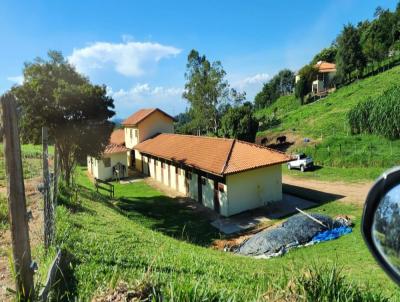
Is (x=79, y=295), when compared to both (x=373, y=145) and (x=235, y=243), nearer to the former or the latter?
(x=235, y=243)

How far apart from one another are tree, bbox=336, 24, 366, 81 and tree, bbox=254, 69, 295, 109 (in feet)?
145

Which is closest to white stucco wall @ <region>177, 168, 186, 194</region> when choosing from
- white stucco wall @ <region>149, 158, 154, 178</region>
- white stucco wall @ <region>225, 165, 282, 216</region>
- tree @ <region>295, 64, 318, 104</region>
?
white stucco wall @ <region>225, 165, 282, 216</region>

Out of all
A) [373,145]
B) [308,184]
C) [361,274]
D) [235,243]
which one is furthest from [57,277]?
[373,145]

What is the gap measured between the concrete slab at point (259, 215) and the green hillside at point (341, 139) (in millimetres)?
6544

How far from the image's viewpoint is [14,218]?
377cm

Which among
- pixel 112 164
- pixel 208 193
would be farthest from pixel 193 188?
pixel 112 164

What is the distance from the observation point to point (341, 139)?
1221 inches

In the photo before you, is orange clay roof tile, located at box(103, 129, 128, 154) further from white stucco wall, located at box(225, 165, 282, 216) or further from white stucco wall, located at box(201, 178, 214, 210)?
white stucco wall, located at box(225, 165, 282, 216)

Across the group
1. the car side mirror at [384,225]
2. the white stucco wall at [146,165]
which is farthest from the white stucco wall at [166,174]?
the car side mirror at [384,225]

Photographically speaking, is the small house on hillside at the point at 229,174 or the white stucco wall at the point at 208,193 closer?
the small house on hillside at the point at 229,174

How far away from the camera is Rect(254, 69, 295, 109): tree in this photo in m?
102

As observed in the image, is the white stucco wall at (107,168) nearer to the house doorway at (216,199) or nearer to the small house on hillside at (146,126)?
the small house on hillside at (146,126)

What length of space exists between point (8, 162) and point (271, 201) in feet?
60.5

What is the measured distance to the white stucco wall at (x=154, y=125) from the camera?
3669 cm
